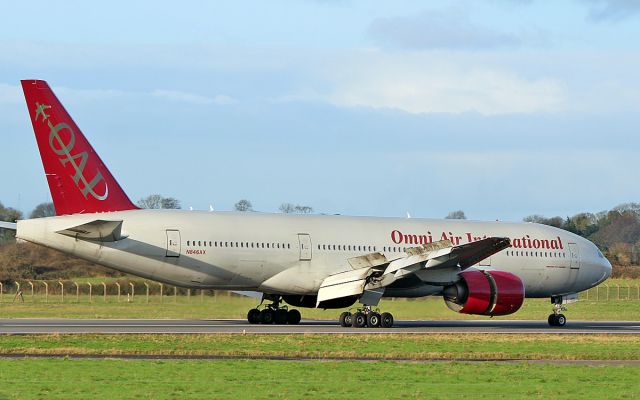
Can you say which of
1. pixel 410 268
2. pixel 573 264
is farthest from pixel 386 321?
pixel 573 264

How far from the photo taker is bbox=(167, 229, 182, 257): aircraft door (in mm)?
35719

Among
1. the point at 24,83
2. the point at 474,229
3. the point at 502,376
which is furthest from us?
the point at 474,229

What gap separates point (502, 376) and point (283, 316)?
1946 cm

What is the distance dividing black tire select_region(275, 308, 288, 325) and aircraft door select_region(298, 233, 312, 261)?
7.39ft

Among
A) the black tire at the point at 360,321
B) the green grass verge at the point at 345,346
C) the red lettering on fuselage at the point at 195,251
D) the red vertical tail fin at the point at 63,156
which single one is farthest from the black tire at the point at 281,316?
the green grass verge at the point at 345,346

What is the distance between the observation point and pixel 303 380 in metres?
18.5

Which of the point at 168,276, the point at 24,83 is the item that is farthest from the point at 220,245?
the point at 24,83

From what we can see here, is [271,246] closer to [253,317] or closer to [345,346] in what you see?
[253,317]

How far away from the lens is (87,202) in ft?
115

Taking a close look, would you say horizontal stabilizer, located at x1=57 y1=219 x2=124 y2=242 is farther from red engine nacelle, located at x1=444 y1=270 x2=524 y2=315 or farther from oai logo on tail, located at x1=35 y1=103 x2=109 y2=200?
red engine nacelle, located at x1=444 y1=270 x2=524 y2=315

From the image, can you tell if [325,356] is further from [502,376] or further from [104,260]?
[104,260]

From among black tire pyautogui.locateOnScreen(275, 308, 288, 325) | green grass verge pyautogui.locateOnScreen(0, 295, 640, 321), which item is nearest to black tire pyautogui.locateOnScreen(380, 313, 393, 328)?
green grass verge pyautogui.locateOnScreen(0, 295, 640, 321)

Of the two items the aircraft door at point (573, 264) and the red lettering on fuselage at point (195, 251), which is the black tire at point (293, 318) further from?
the aircraft door at point (573, 264)

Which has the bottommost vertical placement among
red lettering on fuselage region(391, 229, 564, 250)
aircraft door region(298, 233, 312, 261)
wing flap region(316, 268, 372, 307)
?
wing flap region(316, 268, 372, 307)
